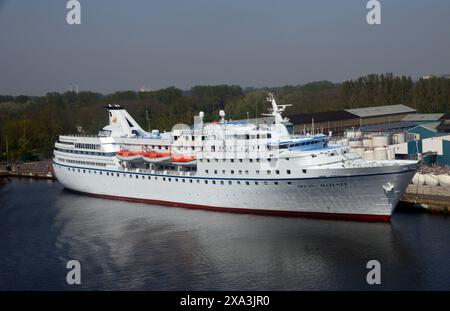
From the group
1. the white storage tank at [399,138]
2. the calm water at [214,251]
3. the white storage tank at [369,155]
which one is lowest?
the calm water at [214,251]

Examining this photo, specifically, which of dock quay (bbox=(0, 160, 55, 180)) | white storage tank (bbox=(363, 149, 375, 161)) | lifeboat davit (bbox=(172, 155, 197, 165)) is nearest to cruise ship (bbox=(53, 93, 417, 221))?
lifeboat davit (bbox=(172, 155, 197, 165))

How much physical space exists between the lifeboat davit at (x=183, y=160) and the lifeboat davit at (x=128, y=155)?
2510mm

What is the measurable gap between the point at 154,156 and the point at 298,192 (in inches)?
325

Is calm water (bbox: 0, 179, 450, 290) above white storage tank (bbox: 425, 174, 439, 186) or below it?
below

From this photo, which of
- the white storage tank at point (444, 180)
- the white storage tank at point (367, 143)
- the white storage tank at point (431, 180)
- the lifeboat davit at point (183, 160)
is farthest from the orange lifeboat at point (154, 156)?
the white storage tank at point (367, 143)

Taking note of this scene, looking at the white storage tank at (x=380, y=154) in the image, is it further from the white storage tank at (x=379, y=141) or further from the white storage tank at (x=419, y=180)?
the white storage tank at (x=419, y=180)

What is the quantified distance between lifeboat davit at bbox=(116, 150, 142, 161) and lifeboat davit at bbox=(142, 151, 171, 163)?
0.41m

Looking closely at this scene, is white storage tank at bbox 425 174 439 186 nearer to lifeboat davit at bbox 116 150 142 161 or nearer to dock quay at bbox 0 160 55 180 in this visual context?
lifeboat davit at bbox 116 150 142 161

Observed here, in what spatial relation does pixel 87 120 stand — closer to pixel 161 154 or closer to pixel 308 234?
pixel 161 154

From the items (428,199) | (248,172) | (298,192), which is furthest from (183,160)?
(428,199)

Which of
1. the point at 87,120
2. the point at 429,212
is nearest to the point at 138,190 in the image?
the point at 429,212

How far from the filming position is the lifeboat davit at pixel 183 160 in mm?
29016

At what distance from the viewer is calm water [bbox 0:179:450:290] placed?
1933 cm
